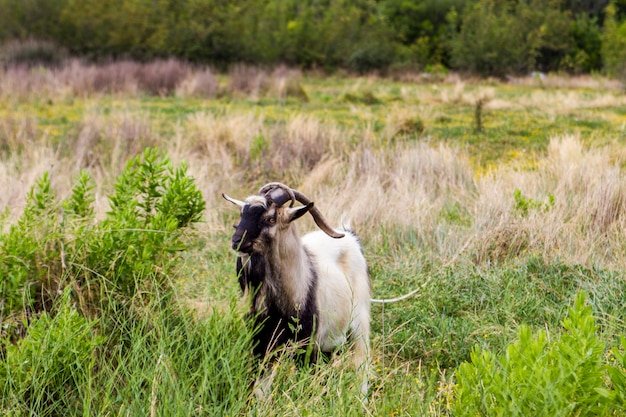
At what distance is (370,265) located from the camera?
5.69 meters

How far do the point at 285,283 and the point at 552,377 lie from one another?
1589mm

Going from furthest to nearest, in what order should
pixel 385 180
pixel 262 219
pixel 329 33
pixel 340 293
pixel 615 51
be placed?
pixel 329 33 → pixel 615 51 → pixel 385 180 → pixel 340 293 → pixel 262 219

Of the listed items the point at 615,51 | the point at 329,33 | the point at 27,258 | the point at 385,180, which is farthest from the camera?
the point at 329,33

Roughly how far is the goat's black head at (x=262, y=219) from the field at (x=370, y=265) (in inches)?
16.1

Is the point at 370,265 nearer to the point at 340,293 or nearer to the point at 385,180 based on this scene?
the point at 340,293

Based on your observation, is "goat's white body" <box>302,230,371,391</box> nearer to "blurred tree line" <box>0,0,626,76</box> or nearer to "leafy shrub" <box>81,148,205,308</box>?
"leafy shrub" <box>81,148,205,308</box>

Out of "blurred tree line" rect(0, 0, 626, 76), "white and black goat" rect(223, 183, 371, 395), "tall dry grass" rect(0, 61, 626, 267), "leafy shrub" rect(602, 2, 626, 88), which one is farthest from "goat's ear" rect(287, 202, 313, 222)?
"leafy shrub" rect(602, 2, 626, 88)

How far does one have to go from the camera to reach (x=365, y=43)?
36.6 metres

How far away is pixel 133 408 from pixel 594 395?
6.45ft

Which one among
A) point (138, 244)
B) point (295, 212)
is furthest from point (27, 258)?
point (295, 212)

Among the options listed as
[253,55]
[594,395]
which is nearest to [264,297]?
[594,395]

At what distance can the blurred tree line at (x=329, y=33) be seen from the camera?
82.6 ft

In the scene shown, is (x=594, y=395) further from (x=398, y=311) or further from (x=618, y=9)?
(x=618, y=9)

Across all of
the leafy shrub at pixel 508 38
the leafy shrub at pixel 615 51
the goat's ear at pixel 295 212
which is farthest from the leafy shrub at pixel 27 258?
the leafy shrub at pixel 508 38
